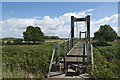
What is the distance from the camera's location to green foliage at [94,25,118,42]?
173ft

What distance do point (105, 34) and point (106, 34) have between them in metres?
0.48

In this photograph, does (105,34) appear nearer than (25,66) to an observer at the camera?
No

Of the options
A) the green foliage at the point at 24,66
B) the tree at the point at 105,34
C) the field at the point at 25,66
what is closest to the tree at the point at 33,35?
the tree at the point at 105,34

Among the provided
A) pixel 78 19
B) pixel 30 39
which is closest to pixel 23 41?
pixel 30 39

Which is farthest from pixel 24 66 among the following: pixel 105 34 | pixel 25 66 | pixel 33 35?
pixel 105 34

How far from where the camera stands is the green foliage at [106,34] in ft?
173

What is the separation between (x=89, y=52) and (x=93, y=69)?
0.95 m

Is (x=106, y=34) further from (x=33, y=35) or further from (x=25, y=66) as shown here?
(x=25, y=66)

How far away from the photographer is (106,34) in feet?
174

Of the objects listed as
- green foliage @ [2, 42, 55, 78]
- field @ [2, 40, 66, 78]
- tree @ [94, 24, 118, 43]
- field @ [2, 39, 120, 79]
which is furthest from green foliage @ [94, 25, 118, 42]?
green foliage @ [2, 42, 55, 78]

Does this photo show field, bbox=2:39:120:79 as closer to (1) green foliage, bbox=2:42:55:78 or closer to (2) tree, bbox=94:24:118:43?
(1) green foliage, bbox=2:42:55:78

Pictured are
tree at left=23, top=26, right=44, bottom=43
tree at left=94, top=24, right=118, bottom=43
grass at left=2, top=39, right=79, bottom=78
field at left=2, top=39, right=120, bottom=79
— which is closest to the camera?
field at left=2, top=39, right=120, bottom=79

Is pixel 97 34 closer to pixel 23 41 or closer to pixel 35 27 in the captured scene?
pixel 35 27

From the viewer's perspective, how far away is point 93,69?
461 centimetres
